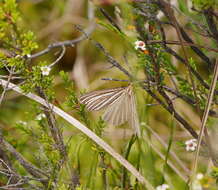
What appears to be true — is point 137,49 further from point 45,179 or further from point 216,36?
point 45,179

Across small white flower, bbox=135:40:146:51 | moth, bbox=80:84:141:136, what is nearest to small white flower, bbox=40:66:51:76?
moth, bbox=80:84:141:136

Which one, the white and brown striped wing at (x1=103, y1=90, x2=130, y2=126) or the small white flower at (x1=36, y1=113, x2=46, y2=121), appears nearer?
the white and brown striped wing at (x1=103, y1=90, x2=130, y2=126)

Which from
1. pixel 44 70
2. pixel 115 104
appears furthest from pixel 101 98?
pixel 44 70

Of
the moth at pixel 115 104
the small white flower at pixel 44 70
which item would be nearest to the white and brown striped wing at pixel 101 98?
the moth at pixel 115 104

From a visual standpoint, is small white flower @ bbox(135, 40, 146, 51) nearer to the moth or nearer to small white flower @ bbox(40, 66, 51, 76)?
the moth

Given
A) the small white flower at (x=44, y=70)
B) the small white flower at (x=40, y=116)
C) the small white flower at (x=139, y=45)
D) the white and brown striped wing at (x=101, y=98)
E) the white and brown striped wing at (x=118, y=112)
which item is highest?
the small white flower at (x=139, y=45)

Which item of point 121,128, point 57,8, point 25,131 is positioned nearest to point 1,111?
point 121,128

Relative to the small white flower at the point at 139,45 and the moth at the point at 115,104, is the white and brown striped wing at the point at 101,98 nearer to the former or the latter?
the moth at the point at 115,104
